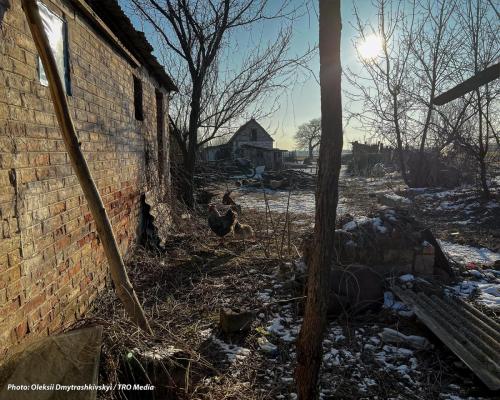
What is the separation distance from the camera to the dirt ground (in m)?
2.31

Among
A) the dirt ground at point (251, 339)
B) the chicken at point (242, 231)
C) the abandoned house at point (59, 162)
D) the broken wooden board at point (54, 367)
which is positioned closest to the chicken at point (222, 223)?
the chicken at point (242, 231)

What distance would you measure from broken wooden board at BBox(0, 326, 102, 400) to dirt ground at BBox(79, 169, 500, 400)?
17cm

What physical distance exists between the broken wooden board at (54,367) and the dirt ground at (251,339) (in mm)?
172

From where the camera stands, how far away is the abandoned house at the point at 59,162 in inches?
81.2

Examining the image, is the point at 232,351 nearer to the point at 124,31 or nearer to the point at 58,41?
the point at 58,41

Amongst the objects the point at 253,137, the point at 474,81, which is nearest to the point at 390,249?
the point at 474,81

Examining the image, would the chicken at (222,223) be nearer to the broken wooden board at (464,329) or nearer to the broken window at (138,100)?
the broken window at (138,100)

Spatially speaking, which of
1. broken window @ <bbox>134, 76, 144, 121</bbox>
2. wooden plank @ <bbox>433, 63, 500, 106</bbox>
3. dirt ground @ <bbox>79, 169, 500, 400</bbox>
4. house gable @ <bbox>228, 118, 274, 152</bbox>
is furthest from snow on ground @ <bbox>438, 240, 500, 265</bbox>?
house gable @ <bbox>228, 118, 274, 152</bbox>

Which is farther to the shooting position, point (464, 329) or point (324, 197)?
point (464, 329)

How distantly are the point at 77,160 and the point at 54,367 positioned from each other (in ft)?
3.77

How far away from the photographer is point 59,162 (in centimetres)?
269

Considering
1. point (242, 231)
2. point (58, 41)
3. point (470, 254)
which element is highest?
point (58, 41)

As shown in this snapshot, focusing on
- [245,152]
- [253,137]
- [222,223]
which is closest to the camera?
[222,223]

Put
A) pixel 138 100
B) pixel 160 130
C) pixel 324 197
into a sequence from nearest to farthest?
pixel 324 197
pixel 138 100
pixel 160 130
